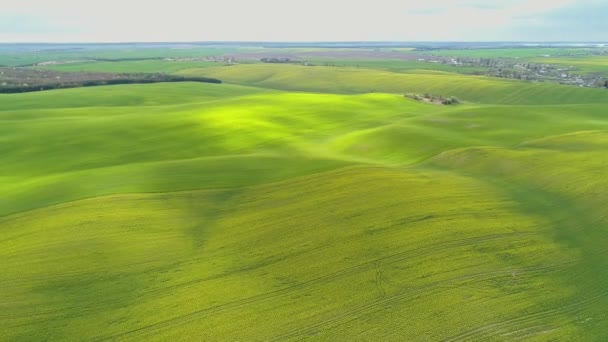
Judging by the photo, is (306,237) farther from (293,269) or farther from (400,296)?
(400,296)

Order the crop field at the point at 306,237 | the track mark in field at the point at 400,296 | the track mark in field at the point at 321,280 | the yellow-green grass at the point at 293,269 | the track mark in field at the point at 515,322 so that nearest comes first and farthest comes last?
1. the track mark in field at the point at 515,322
2. the track mark in field at the point at 400,296
3. the track mark in field at the point at 321,280
4. the yellow-green grass at the point at 293,269
5. the crop field at the point at 306,237

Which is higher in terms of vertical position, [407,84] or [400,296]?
[407,84]

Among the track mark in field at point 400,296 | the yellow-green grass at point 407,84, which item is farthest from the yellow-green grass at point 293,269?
the yellow-green grass at point 407,84

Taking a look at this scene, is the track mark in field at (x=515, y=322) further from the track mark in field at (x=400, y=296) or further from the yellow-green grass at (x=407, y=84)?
the yellow-green grass at (x=407, y=84)

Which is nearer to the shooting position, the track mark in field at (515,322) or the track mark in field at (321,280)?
the track mark in field at (515,322)

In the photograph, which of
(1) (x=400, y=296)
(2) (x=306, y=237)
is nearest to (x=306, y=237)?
(2) (x=306, y=237)

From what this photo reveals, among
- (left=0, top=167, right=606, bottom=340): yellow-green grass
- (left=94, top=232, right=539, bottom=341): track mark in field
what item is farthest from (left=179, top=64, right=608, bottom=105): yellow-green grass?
(left=94, top=232, right=539, bottom=341): track mark in field

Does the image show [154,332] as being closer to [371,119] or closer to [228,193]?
[228,193]
